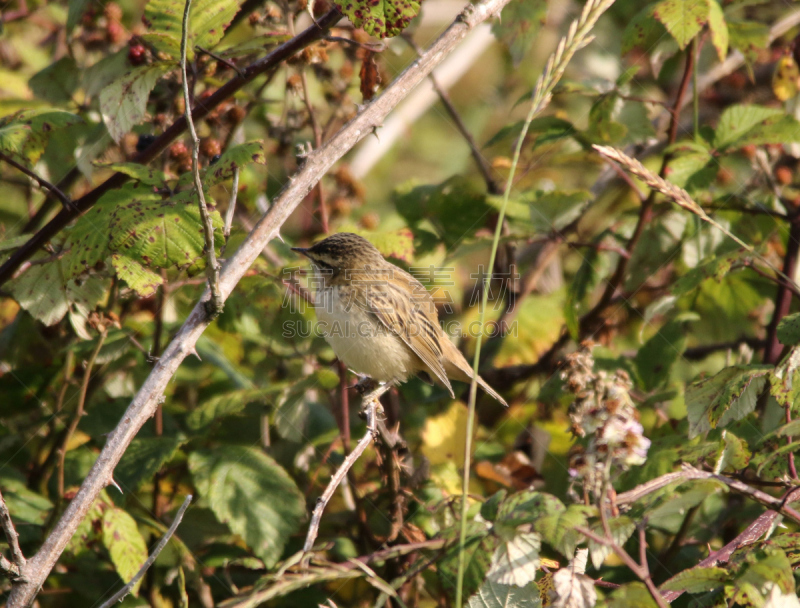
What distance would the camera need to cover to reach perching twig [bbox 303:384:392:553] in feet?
7.53

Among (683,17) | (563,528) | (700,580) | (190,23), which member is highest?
(190,23)

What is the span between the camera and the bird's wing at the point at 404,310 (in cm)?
416

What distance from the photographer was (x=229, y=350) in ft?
16.3

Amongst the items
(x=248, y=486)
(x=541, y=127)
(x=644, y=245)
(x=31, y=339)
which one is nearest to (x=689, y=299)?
(x=644, y=245)

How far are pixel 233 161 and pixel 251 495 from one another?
1.70 meters

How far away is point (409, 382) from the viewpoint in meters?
4.66

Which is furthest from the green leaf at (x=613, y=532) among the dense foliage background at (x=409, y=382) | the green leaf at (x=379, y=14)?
the green leaf at (x=379, y=14)

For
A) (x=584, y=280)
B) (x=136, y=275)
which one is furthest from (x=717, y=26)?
(x=136, y=275)

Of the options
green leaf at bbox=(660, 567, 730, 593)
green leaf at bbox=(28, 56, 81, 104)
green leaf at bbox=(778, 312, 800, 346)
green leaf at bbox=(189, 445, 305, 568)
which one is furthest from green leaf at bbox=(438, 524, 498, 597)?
green leaf at bbox=(28, 56, 81, 104)

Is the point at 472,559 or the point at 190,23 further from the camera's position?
the point at 190,23

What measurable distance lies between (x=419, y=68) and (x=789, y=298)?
2.64 metres

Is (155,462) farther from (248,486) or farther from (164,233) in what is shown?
(164,233)

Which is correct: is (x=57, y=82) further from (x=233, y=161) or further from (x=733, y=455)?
(x=733, y=455)

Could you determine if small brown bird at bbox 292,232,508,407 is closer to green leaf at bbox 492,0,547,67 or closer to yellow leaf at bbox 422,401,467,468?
yellow leaf at bbox 422,401,467,468
